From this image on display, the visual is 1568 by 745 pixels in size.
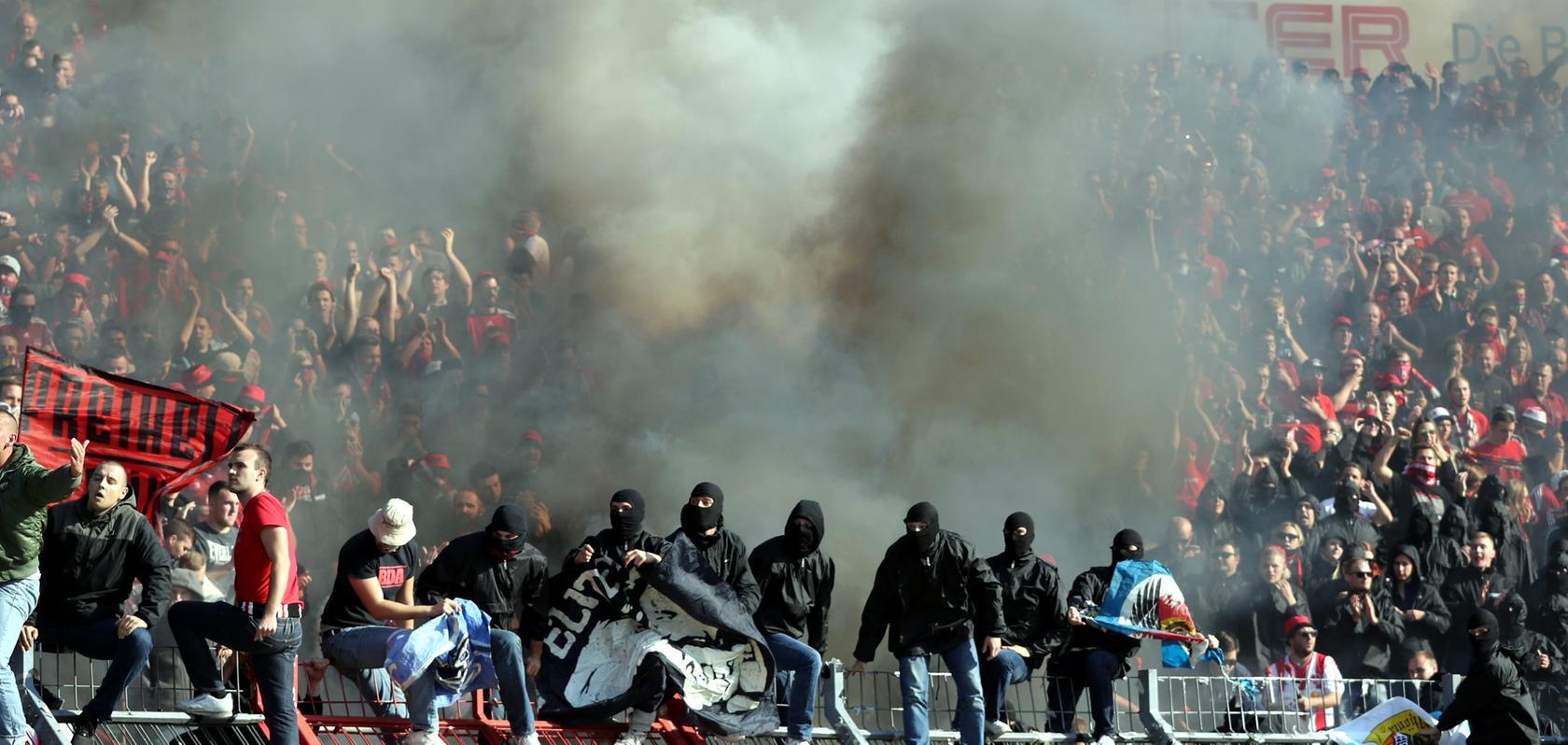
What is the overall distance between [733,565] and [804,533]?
378mm

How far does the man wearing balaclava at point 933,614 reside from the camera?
7.72 m

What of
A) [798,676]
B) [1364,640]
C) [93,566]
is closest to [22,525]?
[93,566]

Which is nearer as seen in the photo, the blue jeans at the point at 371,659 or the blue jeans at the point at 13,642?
the blue jeans at the point at 13,642

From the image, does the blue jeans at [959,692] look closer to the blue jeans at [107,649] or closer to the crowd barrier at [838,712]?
the crowd barrier at [838,712]

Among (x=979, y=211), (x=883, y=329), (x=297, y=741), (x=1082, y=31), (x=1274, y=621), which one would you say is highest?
(x=1082, y=31)

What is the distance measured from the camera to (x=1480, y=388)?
1424cm

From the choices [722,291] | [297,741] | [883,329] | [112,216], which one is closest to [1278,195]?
[883,329]

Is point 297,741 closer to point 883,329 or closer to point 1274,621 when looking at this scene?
point 1274,621

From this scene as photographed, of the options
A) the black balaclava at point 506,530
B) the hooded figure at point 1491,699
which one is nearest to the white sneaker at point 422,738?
the black balaclava at point 506,530

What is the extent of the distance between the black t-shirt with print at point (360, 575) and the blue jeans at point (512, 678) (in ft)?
1.30

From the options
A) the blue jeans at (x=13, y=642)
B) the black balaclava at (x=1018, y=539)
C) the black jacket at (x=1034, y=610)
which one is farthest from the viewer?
the black balaclava at (x=1018, y=539)

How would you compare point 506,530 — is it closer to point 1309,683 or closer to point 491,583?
point 491,583

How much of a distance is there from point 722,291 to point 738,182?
1.06 meters

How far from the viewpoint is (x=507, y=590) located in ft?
23.1
